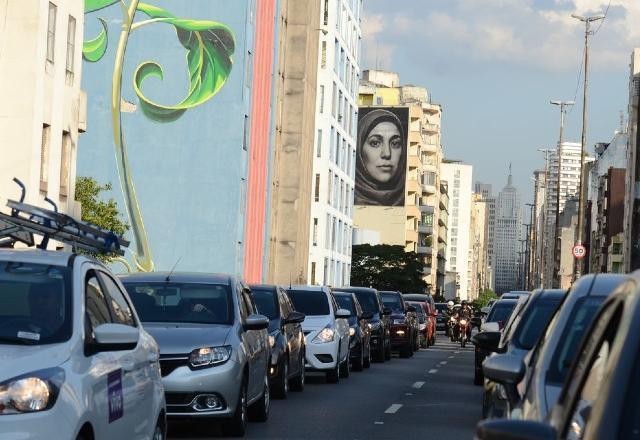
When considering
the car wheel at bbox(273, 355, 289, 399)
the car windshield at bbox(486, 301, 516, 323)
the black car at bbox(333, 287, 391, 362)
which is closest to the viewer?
the car wheel at bbox(273, 355, 289, 399)

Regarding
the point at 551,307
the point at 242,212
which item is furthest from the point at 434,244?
the point at 551,307

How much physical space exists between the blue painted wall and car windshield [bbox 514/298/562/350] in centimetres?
4988

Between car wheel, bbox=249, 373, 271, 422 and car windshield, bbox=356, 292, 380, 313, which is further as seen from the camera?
car windshield, bbox=356, 292, 380, 313

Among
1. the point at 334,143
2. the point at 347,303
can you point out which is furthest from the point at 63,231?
the point at 334,143

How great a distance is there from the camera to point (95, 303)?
28.8 feet

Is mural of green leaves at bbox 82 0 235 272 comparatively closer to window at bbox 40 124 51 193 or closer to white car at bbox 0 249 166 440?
window at bbox 40 124 51 193

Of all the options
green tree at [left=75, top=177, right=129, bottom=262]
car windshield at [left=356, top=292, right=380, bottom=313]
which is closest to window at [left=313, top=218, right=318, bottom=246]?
green tree at [left=75, top=177, right=129, bottom=262]

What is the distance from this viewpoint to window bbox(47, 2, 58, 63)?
3762cm

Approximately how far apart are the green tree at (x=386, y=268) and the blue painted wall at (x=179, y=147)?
58027 mm

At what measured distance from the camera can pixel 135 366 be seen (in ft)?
29.4

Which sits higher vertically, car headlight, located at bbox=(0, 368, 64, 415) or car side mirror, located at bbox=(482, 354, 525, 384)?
car side mirror, located at bbox=(482, 354, 525, 384)

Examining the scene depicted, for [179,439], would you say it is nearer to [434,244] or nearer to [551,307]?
[551,307]

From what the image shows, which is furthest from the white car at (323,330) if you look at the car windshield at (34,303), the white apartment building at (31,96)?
the car windshield at (34,303)

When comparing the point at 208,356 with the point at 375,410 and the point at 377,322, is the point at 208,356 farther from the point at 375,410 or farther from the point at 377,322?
the point at 377,322
